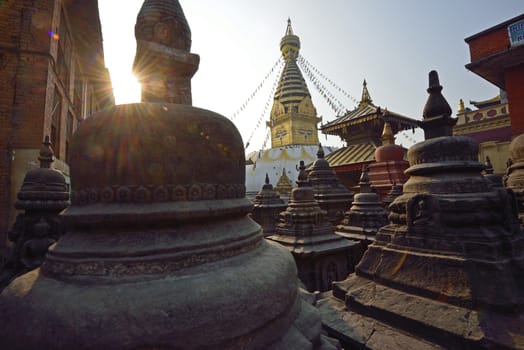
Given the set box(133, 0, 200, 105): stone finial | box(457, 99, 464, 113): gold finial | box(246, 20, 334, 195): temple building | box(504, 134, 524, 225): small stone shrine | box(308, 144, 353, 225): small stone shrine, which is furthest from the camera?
box(246, 20, 334, 195): temple building

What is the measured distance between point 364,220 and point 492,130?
15.8 m

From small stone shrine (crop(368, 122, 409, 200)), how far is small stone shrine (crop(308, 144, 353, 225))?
1.53 metres

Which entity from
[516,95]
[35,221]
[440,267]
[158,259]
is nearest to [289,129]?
[516,95]

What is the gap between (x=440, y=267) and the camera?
6.40 ft

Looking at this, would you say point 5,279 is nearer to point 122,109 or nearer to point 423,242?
point 122,109

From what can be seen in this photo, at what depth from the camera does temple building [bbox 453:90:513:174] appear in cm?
1472

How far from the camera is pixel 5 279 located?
2.44m

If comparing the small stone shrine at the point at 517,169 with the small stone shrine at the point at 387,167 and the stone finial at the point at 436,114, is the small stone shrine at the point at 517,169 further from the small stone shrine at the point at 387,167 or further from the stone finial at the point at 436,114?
the small stone shrine at the point at 387,167

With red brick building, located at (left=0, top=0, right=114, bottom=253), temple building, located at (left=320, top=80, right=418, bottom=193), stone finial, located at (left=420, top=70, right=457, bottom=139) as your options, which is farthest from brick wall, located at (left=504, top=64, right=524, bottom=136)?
red brick building, located at (left=0, top=0, right=114, bottom=253)

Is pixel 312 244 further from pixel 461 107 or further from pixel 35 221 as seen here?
pixel 461 107

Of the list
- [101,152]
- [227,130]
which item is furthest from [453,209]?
[101,152]

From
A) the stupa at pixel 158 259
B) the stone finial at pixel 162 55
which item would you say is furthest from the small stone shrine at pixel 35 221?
the stone finial at pixel 162 55

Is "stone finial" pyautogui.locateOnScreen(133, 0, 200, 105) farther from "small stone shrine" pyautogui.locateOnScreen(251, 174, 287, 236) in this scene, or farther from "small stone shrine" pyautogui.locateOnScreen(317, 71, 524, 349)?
"small stone shrine" pyautogui.locateOnScreen(251, 174, 287, 236)

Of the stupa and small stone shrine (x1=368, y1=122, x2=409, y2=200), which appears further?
small stone shrine (x1=368, y1=122, x2=409, y2=200)
